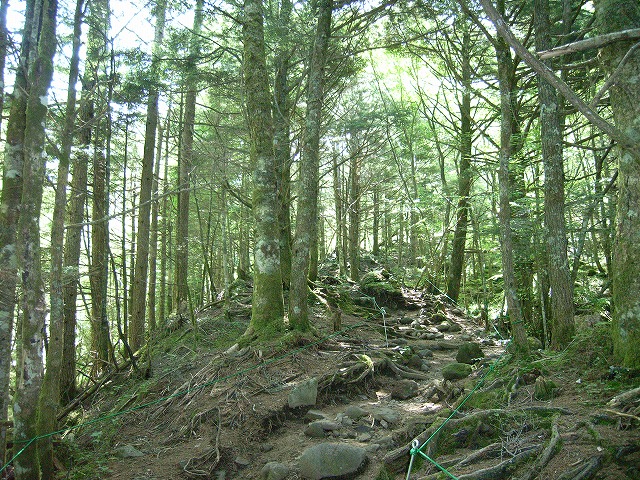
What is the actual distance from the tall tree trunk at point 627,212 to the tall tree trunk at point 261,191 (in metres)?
5.03

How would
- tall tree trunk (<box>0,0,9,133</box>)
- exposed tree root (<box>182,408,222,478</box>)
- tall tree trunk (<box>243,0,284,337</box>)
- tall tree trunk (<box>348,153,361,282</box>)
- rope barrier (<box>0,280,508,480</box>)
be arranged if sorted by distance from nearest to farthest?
rope barrier (<box>0,280,508,480</box>) → exposed tree root (<box>182,408,222,478</box>) → tall tree trunk (<box>0,0,9,133</box>) → tall tree trunk (<box>243,0,284,337</box>) → tall tree trunk (<box>348,153,361,282</box>)

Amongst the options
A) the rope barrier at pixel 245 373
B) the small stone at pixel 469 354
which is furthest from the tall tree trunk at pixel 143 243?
Result: the small stone at pixel 469 354

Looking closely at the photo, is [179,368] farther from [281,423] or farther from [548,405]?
[548,405]

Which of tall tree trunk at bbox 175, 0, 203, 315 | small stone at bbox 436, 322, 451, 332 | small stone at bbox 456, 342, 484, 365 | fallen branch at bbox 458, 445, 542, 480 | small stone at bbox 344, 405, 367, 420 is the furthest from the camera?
small stone at bbox 436, 322, 451, 332

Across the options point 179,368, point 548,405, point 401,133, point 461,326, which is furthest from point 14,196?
point 401,133

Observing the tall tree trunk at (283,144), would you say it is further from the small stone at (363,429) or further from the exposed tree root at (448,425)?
the exposed tree root at (448,425)

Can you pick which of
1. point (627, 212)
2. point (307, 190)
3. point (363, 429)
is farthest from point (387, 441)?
point (307, 190)

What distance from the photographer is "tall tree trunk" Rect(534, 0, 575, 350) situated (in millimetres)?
6492

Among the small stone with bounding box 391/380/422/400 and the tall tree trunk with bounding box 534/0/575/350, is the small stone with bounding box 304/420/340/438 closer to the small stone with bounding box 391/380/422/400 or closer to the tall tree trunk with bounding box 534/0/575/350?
the small stone with bounding box 391/380/422/400

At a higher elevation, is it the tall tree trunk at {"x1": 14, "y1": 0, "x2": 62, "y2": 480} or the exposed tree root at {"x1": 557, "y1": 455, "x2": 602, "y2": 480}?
the tall tree trunk at {"x1": 14, "y1": 0, "x2": 62, "y2": 480}

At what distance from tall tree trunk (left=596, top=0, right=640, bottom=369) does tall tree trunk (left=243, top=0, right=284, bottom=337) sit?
503 cm

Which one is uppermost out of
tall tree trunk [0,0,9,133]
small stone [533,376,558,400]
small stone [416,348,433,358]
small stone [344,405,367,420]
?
tall tree trunk [0,0,9,133]

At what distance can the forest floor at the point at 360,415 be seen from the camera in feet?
11.8

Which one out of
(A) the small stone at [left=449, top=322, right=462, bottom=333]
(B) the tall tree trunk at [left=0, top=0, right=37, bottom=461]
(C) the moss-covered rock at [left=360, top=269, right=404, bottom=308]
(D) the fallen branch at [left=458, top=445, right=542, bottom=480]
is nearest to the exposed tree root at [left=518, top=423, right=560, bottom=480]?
(D) the fallen branch at [left=458, top=445, right=542, bottom=480]
